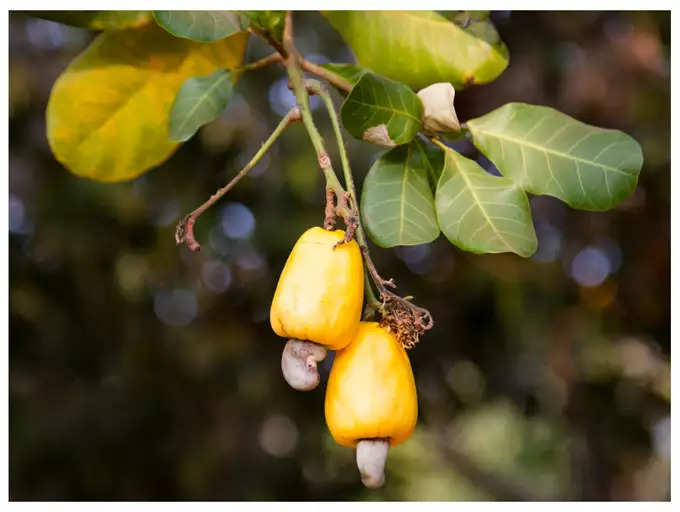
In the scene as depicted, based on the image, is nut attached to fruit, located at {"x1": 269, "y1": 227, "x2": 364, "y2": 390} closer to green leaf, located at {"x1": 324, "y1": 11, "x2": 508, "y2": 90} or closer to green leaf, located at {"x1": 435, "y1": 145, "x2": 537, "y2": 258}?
green leaf, located at {"x1": 435, "y1": 145, "x2": 537, "y2": 258}

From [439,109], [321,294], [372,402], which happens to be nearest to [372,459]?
[372,402]

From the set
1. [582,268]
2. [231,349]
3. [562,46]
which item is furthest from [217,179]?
[582,268]

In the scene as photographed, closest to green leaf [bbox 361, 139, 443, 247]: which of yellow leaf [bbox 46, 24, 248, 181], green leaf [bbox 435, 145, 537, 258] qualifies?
Result: green leaf [bbox 435, 145, 537, 258]

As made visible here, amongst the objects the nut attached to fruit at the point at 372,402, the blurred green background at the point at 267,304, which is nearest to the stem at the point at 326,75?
the nut attached to fruit at the point at 372,402

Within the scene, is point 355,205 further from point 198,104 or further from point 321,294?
point 198,104

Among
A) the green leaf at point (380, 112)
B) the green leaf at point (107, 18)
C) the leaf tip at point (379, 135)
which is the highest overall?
the green leaf at point (107, 18)

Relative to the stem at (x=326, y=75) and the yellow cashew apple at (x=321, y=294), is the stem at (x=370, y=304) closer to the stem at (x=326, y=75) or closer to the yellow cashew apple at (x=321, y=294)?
the yellow cashew apple at (x=321, y=294)
